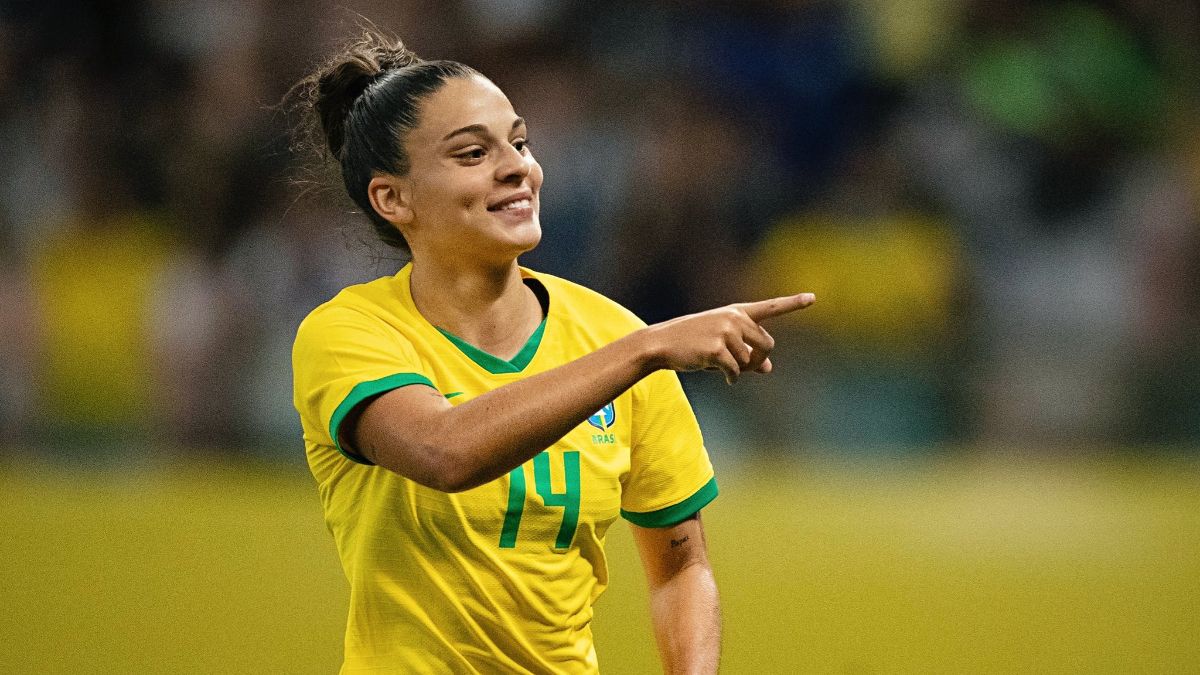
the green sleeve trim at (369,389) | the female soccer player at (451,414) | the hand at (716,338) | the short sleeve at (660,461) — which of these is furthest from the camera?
the short sleeve at (660,461)

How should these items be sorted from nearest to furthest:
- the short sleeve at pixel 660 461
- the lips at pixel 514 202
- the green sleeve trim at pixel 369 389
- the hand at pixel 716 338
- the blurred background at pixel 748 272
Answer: the hand at pixel 716 338, the green sleeve trim at pixel 369 389, the lips at pixel 514 202, the short sleeve at pixel 660 461, the blurred background at pixel 748 272

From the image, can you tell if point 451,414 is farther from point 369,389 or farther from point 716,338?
point 716,338

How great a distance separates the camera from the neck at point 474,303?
2.11 meters

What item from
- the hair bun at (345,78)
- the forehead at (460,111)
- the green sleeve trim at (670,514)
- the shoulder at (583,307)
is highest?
the hair bun at (345,78)

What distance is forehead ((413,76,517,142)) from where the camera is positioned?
211cm

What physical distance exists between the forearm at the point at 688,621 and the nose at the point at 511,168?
0.66 m

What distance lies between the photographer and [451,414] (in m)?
1.78

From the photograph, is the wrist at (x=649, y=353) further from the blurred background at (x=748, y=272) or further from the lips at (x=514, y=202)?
the blurred background at (x=748, y=272)

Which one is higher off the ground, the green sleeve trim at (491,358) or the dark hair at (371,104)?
the dark hair at (371,104)

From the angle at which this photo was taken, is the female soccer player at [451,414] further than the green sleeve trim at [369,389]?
Yes

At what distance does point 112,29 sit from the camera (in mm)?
5859

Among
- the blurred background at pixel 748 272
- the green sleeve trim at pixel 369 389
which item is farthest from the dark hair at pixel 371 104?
the blurred background at pixel 748 272

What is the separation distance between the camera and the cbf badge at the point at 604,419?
83.0 inches

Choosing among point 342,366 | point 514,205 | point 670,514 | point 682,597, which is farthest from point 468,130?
point 682,597
